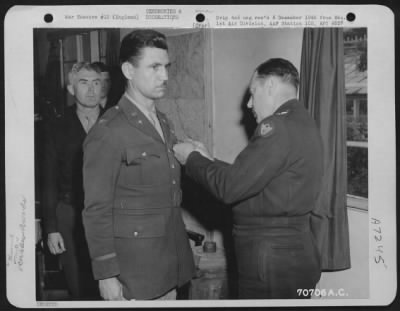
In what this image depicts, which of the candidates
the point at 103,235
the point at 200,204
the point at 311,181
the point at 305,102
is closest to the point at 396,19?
the point at 305,102

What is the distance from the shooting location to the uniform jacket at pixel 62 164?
0.95 m

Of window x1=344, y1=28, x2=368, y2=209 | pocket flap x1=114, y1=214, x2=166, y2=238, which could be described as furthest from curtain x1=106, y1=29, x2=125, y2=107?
window x1=344, y1=28, x2=368, y2=209

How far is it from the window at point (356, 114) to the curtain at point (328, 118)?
1 centimetres

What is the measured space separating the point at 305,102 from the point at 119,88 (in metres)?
0.38

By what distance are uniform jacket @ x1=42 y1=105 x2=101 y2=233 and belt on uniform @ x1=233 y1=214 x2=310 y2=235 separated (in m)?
0.34

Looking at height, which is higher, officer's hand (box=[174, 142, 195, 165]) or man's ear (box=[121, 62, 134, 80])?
man's ear (box=[121, 62, 134, 80])

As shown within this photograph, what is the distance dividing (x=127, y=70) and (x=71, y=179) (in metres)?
0.25

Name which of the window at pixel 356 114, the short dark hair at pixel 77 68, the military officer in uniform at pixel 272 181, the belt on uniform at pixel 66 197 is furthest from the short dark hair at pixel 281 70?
the belt on uniform at pixel 66 197

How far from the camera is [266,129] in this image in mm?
926

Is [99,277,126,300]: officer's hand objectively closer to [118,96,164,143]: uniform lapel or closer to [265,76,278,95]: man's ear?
[118,96,164,143]: uniform lapel

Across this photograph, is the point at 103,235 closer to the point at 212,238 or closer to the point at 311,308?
the point at 212,238

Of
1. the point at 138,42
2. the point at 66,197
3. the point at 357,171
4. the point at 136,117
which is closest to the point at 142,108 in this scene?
the point at 136,117

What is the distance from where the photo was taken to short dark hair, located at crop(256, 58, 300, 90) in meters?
0.94

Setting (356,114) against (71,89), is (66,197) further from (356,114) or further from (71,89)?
(356,114)
